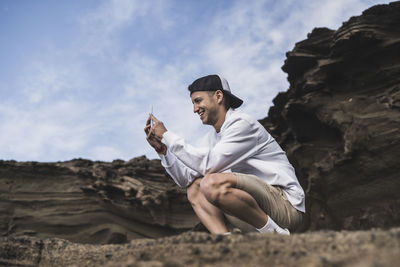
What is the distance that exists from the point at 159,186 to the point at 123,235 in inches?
59.9

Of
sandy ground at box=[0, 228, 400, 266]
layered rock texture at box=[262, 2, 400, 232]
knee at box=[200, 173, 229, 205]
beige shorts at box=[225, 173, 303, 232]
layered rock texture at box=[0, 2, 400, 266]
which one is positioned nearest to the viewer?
sandy ground at box=[0, 228, 400, 266]

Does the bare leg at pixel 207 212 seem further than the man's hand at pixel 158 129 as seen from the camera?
No

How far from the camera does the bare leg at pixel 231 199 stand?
11.2 ft

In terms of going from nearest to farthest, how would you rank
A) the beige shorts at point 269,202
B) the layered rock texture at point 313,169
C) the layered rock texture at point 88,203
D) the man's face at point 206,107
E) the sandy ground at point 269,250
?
the sandy ground at point 269,250 → the beige shorts at point 269,202 → the man's face at point 206,107 → the layered rock texture at point 313,169 → the layered rock texture at point 88,203

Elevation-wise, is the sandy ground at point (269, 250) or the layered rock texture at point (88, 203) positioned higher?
the layered rock texture at point (88, 203)

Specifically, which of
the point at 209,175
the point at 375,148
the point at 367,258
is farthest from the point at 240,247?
the point at 375,148

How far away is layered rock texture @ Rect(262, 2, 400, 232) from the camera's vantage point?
7984 millimetres

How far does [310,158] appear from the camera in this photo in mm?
9508

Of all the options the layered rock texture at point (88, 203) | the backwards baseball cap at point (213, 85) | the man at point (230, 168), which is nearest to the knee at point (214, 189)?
the man at point (230, 168)

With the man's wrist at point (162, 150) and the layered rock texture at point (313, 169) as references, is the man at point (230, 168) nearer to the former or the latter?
the man's wrist at point (162, 150)

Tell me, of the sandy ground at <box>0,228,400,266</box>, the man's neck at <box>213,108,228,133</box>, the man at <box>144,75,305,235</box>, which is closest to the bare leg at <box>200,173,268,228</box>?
the man at <box>144,75,305,235</box>

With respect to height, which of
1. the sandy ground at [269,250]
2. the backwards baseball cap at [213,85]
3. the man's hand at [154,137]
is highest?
the backwards baseball cap at [213,85]

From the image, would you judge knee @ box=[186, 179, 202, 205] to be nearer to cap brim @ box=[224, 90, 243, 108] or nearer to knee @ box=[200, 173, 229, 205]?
knee @ box=[200, 173, 229, 205]

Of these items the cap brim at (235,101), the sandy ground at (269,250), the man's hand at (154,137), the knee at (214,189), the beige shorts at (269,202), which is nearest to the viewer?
the sandy ground at (269,250)
